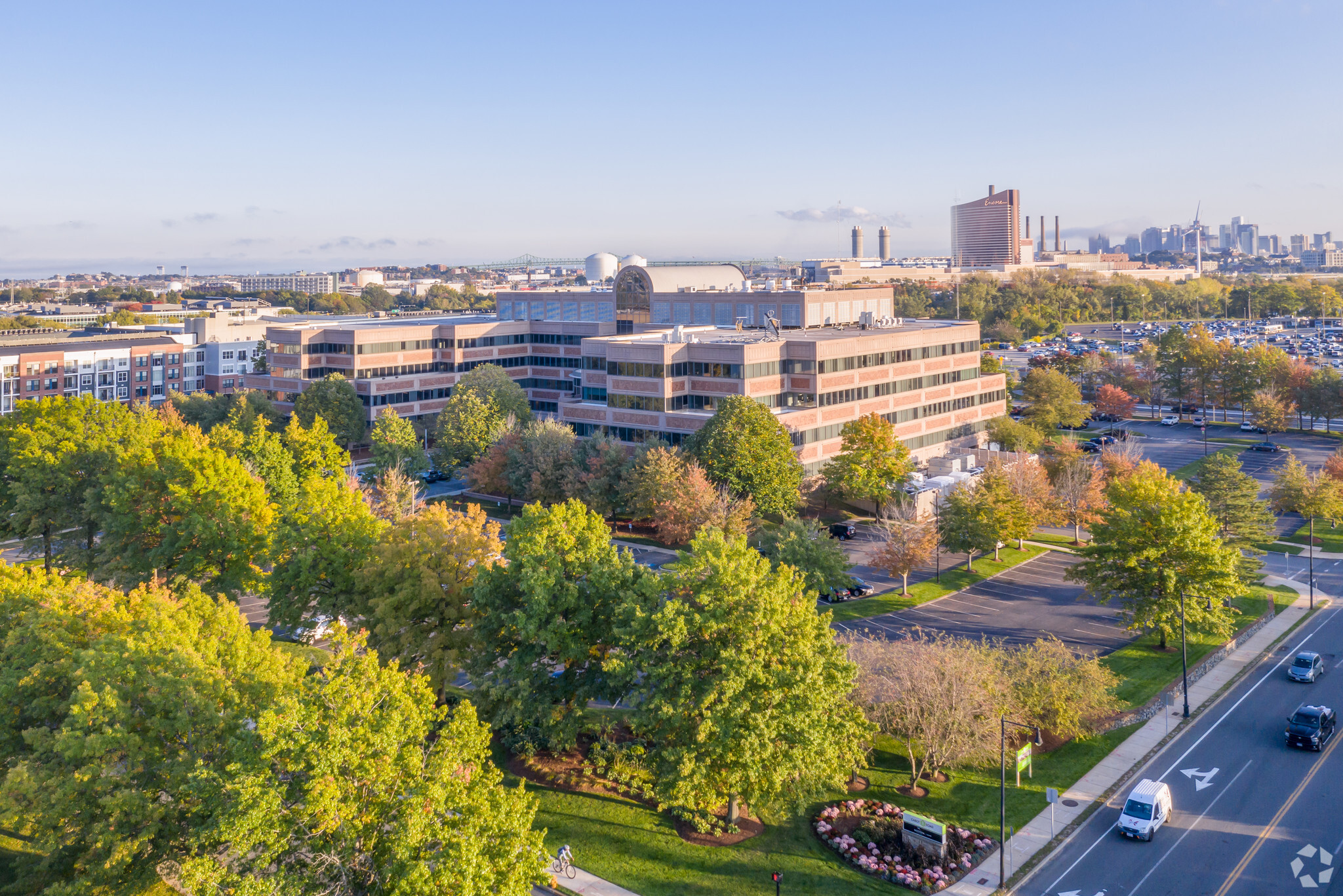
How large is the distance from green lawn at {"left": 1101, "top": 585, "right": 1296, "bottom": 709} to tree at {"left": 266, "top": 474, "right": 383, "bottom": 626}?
34.4 meters

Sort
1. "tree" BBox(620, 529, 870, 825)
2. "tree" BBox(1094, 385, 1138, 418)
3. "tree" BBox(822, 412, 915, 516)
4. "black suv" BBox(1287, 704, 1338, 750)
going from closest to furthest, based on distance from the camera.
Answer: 1. "tree" BBox(620, 529, 870, 825)
2. "black suv" BBox(1287, 704, 1338, 750)
3. "tree" BBox(822, 412, 915, 516)
4. "tree" BBox(1094, 385, 1138, 418)

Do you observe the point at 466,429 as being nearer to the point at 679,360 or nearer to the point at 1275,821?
the point at 679,360

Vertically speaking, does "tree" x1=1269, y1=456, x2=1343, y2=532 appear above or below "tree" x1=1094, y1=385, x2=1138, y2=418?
below

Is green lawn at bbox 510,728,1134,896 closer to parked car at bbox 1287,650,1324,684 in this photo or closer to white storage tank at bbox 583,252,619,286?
parked car at bbox 1287,650,1324,684

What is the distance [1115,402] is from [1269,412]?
1637 cm

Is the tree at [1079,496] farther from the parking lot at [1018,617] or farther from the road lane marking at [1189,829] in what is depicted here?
the road lane marking at [1189,829]

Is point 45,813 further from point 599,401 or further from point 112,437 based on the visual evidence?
point 599,401

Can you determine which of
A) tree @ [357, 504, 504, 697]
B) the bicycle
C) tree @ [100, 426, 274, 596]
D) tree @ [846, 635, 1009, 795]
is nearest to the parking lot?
tree @ [846, 635, 1009, 795]

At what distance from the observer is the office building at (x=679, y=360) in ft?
269

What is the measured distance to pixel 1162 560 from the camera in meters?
50.7

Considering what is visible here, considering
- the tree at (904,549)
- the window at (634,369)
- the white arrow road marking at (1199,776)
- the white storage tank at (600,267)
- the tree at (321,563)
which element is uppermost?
the white storage tank at (600,267)

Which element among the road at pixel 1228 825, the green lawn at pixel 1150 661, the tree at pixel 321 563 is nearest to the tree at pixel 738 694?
the road at pixel 1228 825

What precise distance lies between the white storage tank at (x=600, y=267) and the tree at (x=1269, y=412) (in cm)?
11061

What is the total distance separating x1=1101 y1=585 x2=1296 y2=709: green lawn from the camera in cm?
4562
